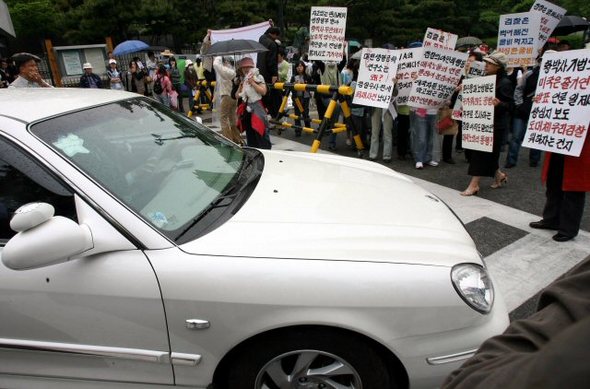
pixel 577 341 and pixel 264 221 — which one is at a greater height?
pixel 577 341

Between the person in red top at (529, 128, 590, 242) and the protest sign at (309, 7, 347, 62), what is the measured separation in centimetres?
477

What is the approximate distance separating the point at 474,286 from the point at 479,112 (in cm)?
377

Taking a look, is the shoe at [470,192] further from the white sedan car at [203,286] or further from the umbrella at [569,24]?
the umbrella at [569,24]

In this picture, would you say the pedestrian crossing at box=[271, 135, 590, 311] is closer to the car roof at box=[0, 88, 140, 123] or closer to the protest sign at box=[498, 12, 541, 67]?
the car roof at box=[0, 88, 140, 123]

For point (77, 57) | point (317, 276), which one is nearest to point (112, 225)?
point (317, 276)

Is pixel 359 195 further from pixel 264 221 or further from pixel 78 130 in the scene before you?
pixel 78 130

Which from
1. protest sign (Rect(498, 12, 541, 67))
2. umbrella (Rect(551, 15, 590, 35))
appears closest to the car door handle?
protest sign (Rect(498, 12, 541, 67))

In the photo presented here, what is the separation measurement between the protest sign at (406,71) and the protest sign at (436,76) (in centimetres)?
16

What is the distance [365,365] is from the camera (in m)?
1.83

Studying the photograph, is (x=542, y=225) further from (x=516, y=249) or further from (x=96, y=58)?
(x=96, y=58)

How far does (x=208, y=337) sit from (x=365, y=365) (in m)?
0.69

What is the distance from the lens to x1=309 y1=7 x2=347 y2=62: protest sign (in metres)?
7.67

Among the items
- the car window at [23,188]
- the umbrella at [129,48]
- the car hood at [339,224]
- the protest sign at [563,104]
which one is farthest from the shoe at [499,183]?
the umbrella at [129,48]

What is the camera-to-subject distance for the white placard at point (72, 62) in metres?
17.1
